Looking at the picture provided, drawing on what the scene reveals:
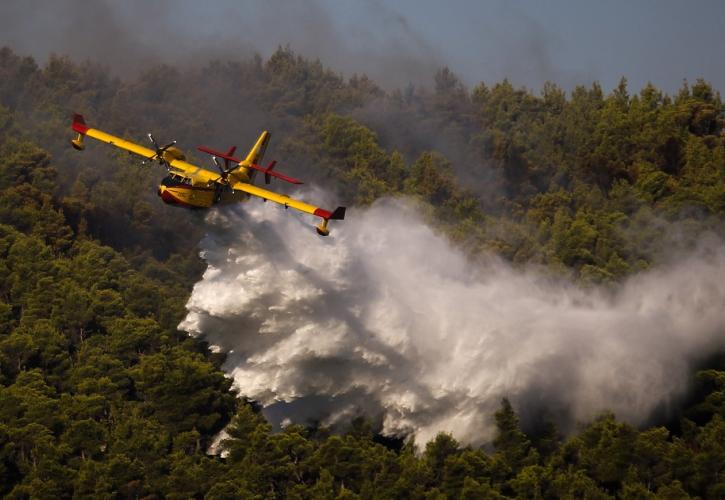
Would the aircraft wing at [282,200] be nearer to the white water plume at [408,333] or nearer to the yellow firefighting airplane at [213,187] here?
the yellow firefighting airplane at [213,187]

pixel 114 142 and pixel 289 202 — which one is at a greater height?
pixel 114 142

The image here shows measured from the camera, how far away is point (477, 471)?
50.2m

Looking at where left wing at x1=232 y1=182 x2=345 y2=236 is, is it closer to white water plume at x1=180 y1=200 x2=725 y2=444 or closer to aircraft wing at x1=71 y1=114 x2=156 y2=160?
white water plume at x1=180 y1=200 x2=725 y2=444

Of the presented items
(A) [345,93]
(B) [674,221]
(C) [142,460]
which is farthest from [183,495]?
(A) [345,93]

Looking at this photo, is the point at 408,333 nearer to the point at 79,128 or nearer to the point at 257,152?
the point at 257,152

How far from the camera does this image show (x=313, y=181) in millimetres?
109062

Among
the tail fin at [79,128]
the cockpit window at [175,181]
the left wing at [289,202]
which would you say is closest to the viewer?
the cockpit window at [175,181]

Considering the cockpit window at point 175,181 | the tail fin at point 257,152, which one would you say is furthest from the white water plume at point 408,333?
the tail fin at point 257,152

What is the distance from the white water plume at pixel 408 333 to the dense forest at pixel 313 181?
3.97ft

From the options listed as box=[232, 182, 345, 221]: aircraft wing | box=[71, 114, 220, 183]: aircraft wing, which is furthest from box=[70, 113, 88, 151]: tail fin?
box=[232, 182, 345, 221]: aircraft wing

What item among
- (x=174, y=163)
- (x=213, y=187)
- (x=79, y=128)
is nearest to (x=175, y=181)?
(x=213, y=187)

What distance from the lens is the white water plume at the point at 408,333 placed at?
4878 centimetres

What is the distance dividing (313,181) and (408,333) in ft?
193

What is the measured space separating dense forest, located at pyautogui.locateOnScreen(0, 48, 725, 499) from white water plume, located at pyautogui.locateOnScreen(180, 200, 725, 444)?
1210 millimetres
